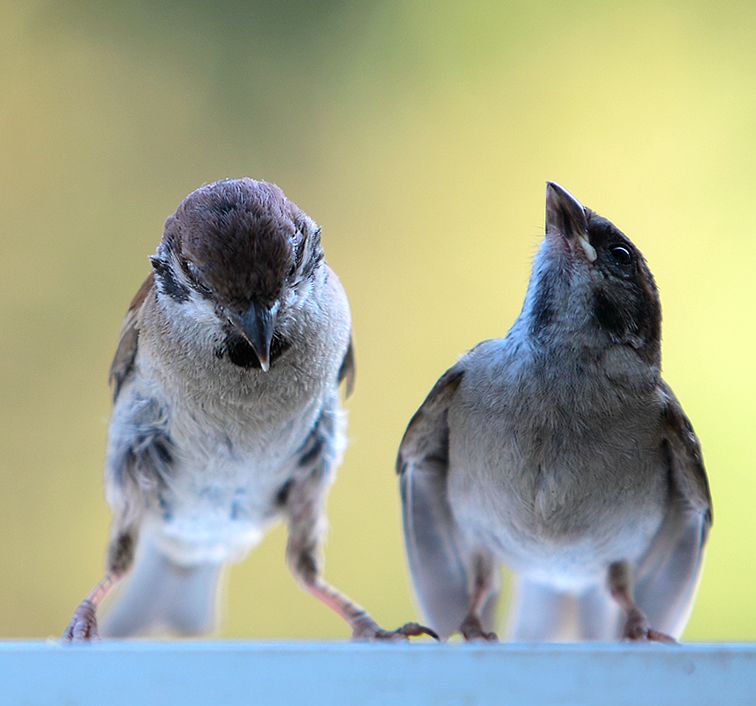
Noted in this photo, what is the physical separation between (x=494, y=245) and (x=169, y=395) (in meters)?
0.90

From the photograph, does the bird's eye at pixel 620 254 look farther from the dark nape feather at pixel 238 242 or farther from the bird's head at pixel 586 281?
the dark nape feather at pixel 238 242

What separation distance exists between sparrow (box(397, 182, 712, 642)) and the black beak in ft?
1.22

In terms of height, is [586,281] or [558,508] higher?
[586,281]

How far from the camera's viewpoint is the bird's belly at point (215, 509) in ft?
5.86

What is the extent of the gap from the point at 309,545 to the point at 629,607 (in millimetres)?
556

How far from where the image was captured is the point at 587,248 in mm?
1572

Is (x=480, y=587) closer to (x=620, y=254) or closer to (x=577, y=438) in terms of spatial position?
(x=577, y=438)

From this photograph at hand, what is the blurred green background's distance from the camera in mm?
2242

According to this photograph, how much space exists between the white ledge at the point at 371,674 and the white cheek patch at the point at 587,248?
0.61 meters

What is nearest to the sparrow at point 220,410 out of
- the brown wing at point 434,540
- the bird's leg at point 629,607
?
the brown wing at point 434,540

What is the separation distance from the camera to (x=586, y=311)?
1583mm

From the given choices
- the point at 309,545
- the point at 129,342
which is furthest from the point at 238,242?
the point at 309,545

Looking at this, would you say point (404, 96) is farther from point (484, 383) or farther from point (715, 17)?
point (484, 383)

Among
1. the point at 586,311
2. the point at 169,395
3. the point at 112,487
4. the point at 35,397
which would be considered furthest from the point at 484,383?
the point at 35,397
